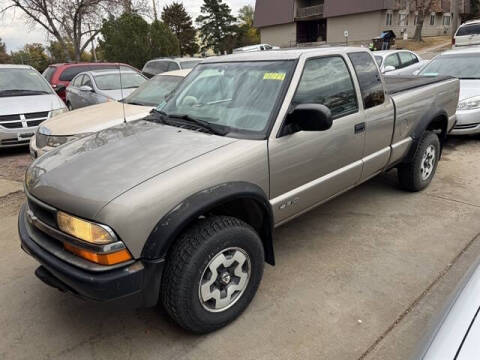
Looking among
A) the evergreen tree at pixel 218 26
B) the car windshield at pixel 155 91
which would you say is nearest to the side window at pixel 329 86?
the car windshield at pixel 155 91

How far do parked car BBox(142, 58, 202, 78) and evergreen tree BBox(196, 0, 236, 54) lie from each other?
3853 cm

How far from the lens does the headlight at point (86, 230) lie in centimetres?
208

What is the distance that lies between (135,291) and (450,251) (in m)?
2.80

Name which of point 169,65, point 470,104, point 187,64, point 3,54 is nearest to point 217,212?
point 470,104

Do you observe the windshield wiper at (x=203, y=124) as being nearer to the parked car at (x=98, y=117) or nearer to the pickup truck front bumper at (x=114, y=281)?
the pickup truck front bumper at (x=114, y=281)

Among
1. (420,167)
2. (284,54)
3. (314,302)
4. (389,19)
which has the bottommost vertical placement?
(314,302)

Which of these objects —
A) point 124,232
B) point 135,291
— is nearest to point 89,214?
point 124,232

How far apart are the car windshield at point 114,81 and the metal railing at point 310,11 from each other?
125 ft

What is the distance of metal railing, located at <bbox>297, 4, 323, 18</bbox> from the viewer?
138 feet

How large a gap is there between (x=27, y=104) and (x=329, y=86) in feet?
20.4

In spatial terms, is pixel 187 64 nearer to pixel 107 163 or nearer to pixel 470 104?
pixel 470 104

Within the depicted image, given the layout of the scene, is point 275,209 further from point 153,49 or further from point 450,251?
point 153,49

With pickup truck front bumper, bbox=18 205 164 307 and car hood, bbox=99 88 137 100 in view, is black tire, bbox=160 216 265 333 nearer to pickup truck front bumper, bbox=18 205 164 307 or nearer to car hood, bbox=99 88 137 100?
pickup truck front bumper, bbox=18 205 164 307

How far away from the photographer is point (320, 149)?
312cm
